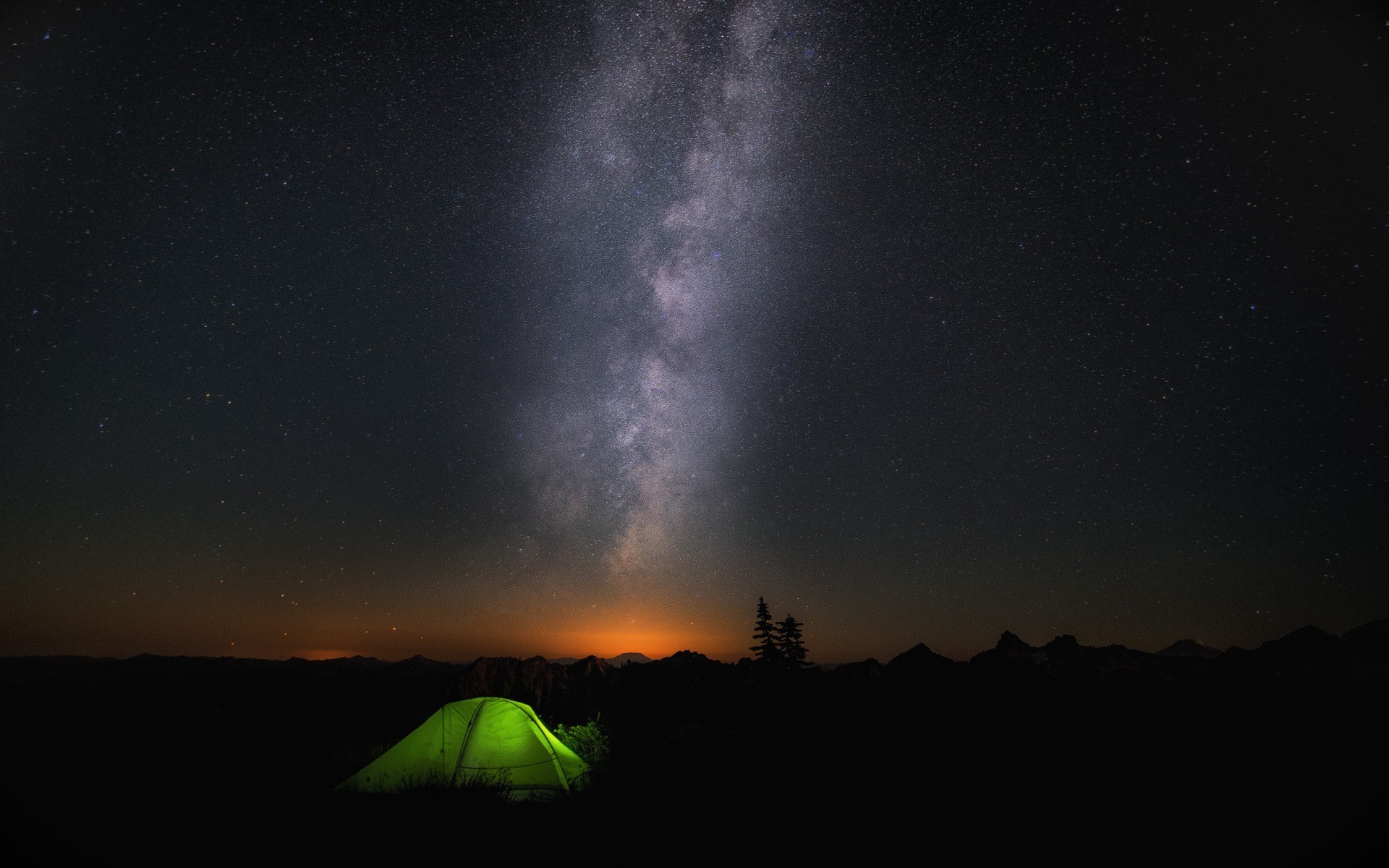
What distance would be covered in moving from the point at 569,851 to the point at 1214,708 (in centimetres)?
2942

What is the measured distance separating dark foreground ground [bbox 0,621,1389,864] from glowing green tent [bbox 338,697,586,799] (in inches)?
25.8

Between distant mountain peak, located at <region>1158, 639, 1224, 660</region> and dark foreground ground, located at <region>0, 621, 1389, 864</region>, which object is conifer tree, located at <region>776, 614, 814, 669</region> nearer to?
dark foreground ground, located at <region>0, 621, 1389, 864</region>

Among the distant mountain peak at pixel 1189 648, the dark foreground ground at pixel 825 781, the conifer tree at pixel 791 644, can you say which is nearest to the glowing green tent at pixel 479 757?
the dark foreground ground at pixel 825 781

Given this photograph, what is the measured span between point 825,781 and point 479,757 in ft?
21.1

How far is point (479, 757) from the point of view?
8.95 m

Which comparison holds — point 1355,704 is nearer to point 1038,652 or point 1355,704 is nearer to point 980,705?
point 980,705

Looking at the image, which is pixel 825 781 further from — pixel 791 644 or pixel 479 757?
pixel 791 644

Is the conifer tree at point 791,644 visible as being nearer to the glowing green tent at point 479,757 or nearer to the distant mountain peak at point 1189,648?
the glowing green tent at point 479,757

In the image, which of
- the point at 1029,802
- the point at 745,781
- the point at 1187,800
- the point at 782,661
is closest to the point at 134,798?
the point at 745,781

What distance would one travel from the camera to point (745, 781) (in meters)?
9.73

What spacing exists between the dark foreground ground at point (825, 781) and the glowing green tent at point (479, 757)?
66 centimetres

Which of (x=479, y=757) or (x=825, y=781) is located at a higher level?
(x=479, y=757)

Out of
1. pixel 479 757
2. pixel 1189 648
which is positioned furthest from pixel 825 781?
pixel 1189 648

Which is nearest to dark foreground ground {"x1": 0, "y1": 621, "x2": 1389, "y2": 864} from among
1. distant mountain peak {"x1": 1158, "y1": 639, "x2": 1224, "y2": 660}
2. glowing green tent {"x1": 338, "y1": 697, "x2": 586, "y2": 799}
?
glowing green tent {"x1": 338, "y1": 697, "x2": 586, "y2": 799}
